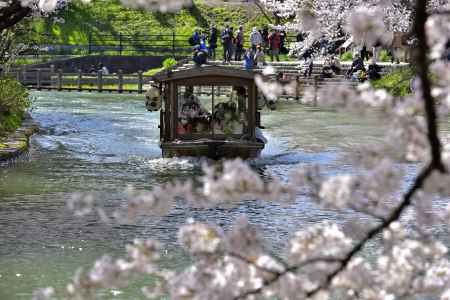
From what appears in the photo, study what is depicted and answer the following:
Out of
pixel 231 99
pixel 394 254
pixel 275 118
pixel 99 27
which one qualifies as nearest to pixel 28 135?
pixel 231 99

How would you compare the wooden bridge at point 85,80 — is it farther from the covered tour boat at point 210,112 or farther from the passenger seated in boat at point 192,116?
the passenger seated in boat at point 192,116

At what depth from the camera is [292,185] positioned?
12.5 feet

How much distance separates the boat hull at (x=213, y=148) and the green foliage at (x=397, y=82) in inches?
471

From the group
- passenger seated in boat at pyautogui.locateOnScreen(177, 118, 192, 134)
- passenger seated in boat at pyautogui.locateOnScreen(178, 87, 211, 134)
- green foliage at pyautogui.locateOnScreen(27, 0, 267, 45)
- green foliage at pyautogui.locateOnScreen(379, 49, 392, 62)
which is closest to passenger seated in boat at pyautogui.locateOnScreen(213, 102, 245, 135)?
passenger seated in boat at pyautogui.locateOnScreen(178, 87, 211, 134)

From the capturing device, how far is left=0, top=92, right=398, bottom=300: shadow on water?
38.7ft

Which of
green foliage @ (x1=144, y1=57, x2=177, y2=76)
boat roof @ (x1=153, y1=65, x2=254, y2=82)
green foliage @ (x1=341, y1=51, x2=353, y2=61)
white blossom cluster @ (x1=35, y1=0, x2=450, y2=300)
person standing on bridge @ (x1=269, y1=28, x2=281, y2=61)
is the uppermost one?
white blossom cluster @ (x1=35, y1=0, x2=450, y2=300)

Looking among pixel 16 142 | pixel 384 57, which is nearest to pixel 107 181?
pixel 16 142

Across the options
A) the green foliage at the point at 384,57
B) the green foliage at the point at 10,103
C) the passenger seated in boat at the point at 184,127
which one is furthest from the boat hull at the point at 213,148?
the green foliage at the point at 384,57

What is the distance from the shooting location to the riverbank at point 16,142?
19750 mm

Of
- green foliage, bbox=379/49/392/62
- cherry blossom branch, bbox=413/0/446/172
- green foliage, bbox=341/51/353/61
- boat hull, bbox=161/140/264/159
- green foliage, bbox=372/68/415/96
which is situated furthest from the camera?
green foliage, bbox=341/51/353/61

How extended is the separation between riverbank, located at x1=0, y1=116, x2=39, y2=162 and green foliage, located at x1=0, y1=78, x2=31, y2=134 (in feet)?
0.66

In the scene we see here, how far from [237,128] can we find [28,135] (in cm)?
557

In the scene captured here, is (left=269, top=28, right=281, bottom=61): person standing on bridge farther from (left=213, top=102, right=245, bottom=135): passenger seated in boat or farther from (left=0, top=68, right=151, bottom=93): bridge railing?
(left=213, top=102, right=245, bottom=135): passenger seated in boat

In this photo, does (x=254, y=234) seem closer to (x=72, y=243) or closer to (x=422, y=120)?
(x=422, y=120)
